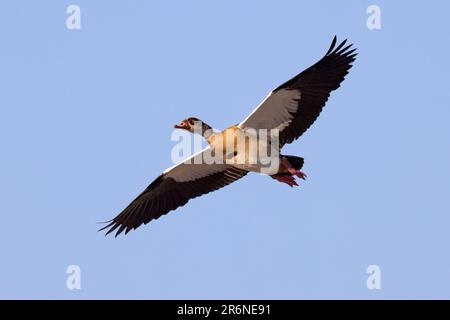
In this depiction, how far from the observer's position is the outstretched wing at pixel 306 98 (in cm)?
2120

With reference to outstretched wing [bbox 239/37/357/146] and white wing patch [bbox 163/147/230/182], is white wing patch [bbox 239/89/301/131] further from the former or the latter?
white wing patch [bbox 163/147/230/182]

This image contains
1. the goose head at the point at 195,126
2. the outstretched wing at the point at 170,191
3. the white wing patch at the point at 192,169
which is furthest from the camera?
the outstretched wing at the point at 170,191

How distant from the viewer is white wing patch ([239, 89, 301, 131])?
20969 millimetres

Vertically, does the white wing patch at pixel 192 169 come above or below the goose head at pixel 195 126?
below

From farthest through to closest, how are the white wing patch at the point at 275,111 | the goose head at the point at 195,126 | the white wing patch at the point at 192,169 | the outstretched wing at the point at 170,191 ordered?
the outstretched wing at the point at 170,191
the white wing patch at the point at 192,169
the goose head at the point at 195,126
the white wing patch at the point at 275,111

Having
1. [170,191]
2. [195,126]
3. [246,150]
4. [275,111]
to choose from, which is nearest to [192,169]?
[170,191]

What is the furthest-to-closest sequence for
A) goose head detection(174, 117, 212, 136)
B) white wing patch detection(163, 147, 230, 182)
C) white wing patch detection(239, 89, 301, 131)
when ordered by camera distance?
white wing patch detection(163, 147, 230, 182), goose head detection(174, 117, 212, 136), white wing patch detection(239, 89, 301, 131)

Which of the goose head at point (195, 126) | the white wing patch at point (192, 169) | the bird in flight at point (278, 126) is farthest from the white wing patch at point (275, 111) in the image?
the white wing patch at point (192, 169)

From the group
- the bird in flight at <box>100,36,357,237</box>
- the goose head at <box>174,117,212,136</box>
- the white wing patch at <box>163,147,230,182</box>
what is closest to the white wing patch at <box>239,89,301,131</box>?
the bird in flight at <box>100,36,357,237</box>

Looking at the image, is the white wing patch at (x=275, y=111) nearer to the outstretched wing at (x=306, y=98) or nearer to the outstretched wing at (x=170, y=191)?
the outstretched wing at (x=306, y=98)

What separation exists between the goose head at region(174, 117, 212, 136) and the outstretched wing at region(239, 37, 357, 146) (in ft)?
2.35
